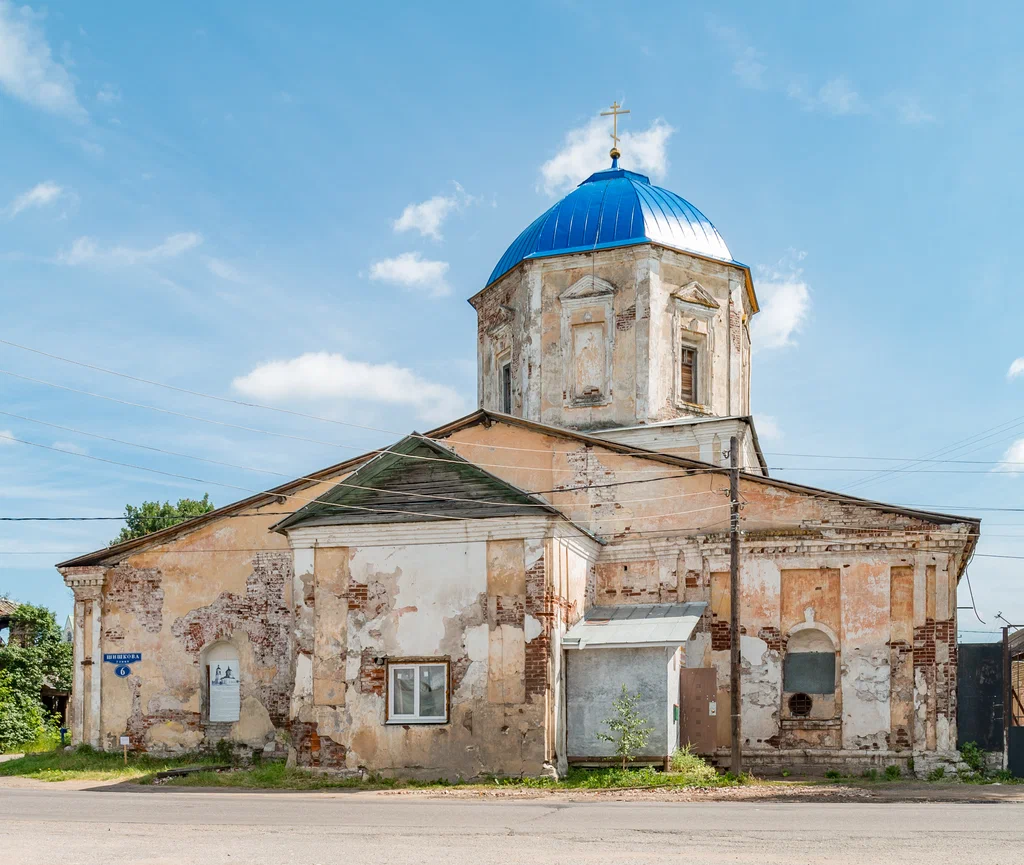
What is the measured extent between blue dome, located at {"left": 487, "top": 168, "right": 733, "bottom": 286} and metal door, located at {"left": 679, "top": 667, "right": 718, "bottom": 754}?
29.5 feet

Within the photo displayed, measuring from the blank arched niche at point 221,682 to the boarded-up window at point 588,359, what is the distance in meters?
8.58

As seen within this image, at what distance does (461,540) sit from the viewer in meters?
18.2

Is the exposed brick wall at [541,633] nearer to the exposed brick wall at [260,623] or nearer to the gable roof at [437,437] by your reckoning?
the gable roof at [437,437]

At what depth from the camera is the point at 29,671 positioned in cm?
3228

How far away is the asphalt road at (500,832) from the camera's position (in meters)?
9.10

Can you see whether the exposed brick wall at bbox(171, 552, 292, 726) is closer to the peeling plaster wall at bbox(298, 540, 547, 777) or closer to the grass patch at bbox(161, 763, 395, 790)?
the grass patch at bbox(161, 763, 395, 790)

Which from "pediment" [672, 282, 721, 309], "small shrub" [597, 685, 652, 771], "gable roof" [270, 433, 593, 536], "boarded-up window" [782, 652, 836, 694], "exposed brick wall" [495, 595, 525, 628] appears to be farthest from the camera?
"pediment" [672, 282, 721, 309]

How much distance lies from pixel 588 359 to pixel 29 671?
1941 cm

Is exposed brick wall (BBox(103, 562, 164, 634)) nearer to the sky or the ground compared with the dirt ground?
nearer to the sky

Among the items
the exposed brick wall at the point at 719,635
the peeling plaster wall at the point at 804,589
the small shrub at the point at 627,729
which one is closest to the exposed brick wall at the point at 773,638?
the peeling plaster wall at the point at 804,589

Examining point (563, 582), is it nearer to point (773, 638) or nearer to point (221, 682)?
point (773, 638)

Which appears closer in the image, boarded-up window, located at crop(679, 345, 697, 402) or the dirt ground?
the dirt ground

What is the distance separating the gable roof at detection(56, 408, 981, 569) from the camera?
20.2 m

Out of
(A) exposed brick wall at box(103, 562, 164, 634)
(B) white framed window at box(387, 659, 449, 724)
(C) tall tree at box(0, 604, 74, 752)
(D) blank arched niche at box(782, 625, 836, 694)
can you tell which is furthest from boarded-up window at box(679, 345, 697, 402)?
(C) tall tree at box(0, 604, 74, 752)
